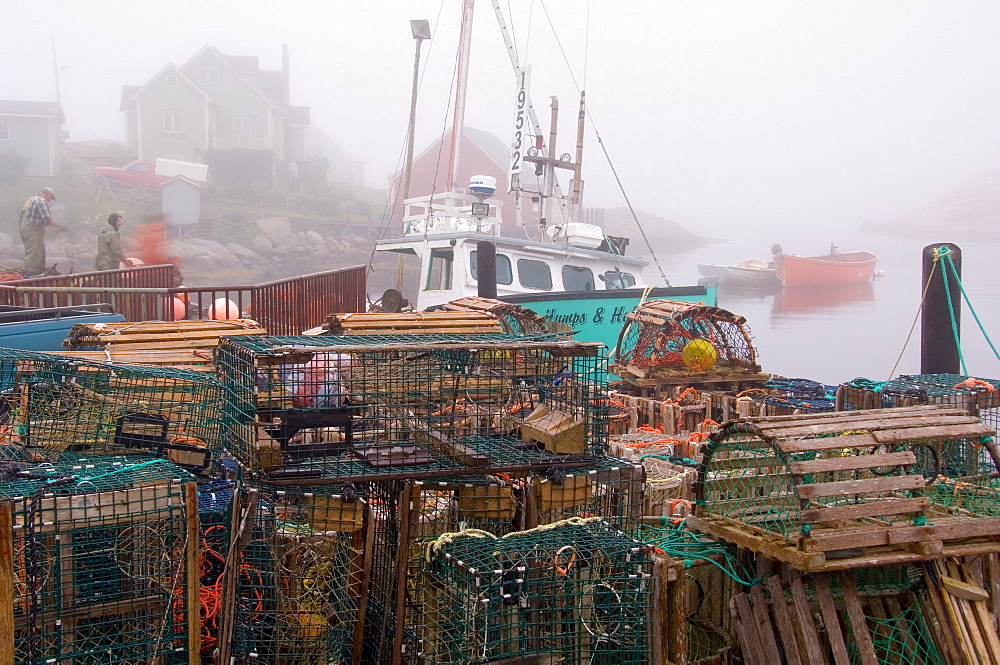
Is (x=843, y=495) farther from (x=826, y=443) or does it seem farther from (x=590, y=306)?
(x=590, y=306)

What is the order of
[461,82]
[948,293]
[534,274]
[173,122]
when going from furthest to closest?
[173,122] < [461,82] < [534,274] < [948,293]

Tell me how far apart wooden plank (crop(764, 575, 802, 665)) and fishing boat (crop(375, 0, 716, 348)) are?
10.1 meters

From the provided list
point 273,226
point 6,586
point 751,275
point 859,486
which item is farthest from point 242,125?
point 859,486

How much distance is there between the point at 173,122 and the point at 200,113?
5.97ft

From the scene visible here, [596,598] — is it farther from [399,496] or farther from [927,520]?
[927,520]

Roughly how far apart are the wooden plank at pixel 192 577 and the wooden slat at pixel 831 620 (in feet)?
8.06

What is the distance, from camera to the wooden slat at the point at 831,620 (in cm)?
361

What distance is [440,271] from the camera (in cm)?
1628

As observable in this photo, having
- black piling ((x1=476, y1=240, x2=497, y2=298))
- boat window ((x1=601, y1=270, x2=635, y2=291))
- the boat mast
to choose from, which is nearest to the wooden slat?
black piling ((x1=476, y1=240, x2=497, y2=298))

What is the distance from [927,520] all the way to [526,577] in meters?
1.82

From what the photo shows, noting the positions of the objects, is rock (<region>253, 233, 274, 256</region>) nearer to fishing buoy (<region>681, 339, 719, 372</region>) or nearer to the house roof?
the house roof

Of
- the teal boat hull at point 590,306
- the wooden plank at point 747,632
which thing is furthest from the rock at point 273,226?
the wooden plank at point 747,632

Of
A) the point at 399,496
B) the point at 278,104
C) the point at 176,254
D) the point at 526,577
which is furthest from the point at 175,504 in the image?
the point at 278,104

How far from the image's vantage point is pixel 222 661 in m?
3.55
